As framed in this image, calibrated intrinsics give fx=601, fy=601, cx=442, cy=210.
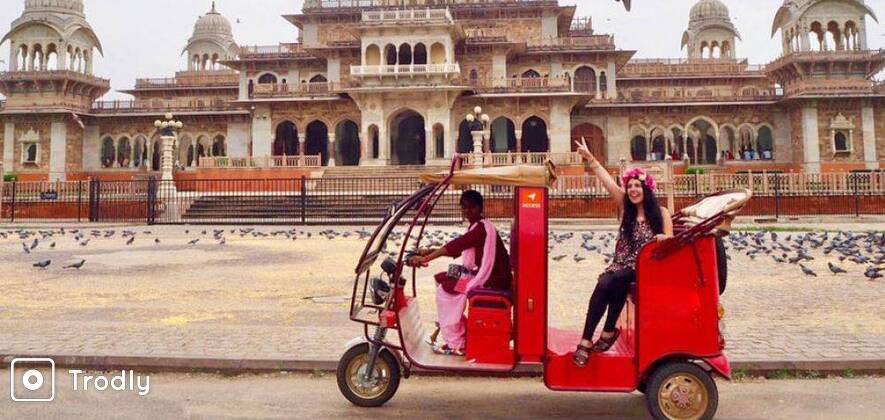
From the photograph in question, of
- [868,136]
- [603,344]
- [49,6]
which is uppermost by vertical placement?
[49,6]

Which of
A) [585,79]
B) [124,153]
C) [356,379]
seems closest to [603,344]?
[356,379]

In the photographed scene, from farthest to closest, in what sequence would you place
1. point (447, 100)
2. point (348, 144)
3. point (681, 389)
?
1. point (348, 144)
2. point (447, 100)
3. point (681, 389)

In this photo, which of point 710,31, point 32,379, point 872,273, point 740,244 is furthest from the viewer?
point 710,31

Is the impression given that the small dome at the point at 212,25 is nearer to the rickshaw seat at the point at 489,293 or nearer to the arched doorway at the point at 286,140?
the arched doorway at the point at 286,140

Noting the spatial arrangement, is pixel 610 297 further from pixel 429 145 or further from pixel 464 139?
pixel 464 139

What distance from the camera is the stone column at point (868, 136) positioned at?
3591cm

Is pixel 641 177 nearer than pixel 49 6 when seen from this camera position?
Yes

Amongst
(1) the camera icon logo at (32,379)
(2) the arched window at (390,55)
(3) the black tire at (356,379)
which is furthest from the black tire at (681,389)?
(2) the arched window at (390,55)

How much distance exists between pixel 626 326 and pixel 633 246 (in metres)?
0.54

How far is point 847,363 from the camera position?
14.8 ft

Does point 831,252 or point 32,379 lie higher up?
point 831,252

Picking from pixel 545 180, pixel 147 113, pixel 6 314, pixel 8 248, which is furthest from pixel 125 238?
pixel 147 113

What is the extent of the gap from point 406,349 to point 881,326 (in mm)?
4666

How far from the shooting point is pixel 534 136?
38.7 m
